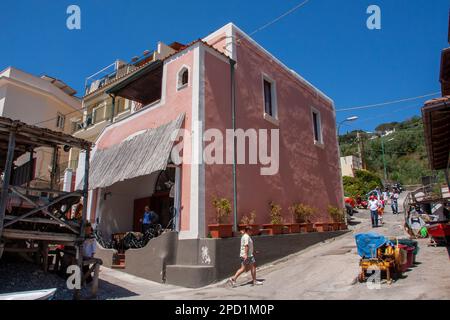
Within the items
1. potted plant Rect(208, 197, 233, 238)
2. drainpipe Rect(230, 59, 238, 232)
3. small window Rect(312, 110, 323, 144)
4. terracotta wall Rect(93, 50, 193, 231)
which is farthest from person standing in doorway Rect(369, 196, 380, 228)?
terracotta wall Rect(93, 50, 193, 231)

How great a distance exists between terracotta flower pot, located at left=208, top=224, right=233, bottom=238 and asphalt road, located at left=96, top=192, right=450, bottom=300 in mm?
1362

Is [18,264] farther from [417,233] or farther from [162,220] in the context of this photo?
[417,233]

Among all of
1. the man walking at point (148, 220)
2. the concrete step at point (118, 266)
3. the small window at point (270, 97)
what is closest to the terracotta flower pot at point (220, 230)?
the man walking at point (148, 220)

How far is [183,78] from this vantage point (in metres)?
13.3

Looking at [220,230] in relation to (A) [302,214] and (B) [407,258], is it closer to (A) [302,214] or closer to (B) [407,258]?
(B) [407,258]

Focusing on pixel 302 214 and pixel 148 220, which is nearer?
pixel 148 220

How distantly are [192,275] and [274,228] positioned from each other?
166 inches

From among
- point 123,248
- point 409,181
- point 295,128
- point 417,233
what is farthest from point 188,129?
point 409,181

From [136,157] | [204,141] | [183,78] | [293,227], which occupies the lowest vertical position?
[293,227]

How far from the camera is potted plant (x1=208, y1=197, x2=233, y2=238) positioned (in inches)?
422

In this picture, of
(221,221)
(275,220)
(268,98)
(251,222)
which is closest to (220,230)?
(221,221)

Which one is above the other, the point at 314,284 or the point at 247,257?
the point at 247,257

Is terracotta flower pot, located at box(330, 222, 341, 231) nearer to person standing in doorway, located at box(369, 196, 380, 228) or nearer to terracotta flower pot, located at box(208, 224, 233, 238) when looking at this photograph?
person standing in doorway, located at box(369, 196, 380, 228)

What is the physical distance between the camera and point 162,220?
14680 mm
